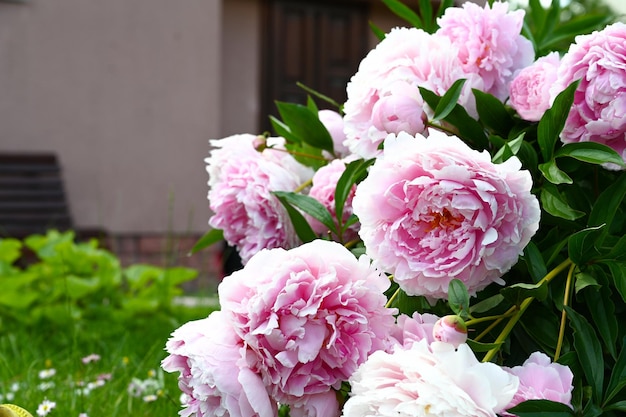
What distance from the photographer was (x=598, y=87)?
889mm

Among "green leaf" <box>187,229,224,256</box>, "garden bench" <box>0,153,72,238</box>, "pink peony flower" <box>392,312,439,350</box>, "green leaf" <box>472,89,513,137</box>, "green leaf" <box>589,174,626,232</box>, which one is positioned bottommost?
"garden bench" <box>0,153,72,238</box>

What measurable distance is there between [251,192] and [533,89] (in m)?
0.42

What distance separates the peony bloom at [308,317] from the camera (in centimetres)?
81

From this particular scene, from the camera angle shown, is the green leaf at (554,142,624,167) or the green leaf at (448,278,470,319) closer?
the green leaf at (448,278,470,319)

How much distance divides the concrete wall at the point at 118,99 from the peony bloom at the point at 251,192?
13.9 feet

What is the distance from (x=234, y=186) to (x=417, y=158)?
18.6 inches

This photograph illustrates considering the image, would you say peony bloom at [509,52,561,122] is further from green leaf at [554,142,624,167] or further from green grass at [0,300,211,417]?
green grass at [0,300,211,417]

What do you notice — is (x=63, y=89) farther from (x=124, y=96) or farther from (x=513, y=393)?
(x=513, y=393)

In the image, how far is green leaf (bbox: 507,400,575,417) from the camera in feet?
2.34

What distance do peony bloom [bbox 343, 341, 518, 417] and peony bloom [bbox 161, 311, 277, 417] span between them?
11 centimetres

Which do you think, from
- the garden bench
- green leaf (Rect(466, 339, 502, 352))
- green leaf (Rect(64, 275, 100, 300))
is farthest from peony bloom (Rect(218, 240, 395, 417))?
the garden bench

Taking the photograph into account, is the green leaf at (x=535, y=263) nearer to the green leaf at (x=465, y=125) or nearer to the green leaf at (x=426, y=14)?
the green leaf at (x=465, y=125)

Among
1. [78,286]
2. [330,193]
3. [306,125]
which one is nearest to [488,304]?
[330,193]

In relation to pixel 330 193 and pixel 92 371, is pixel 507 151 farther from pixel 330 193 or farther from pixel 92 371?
pixel 92 371
